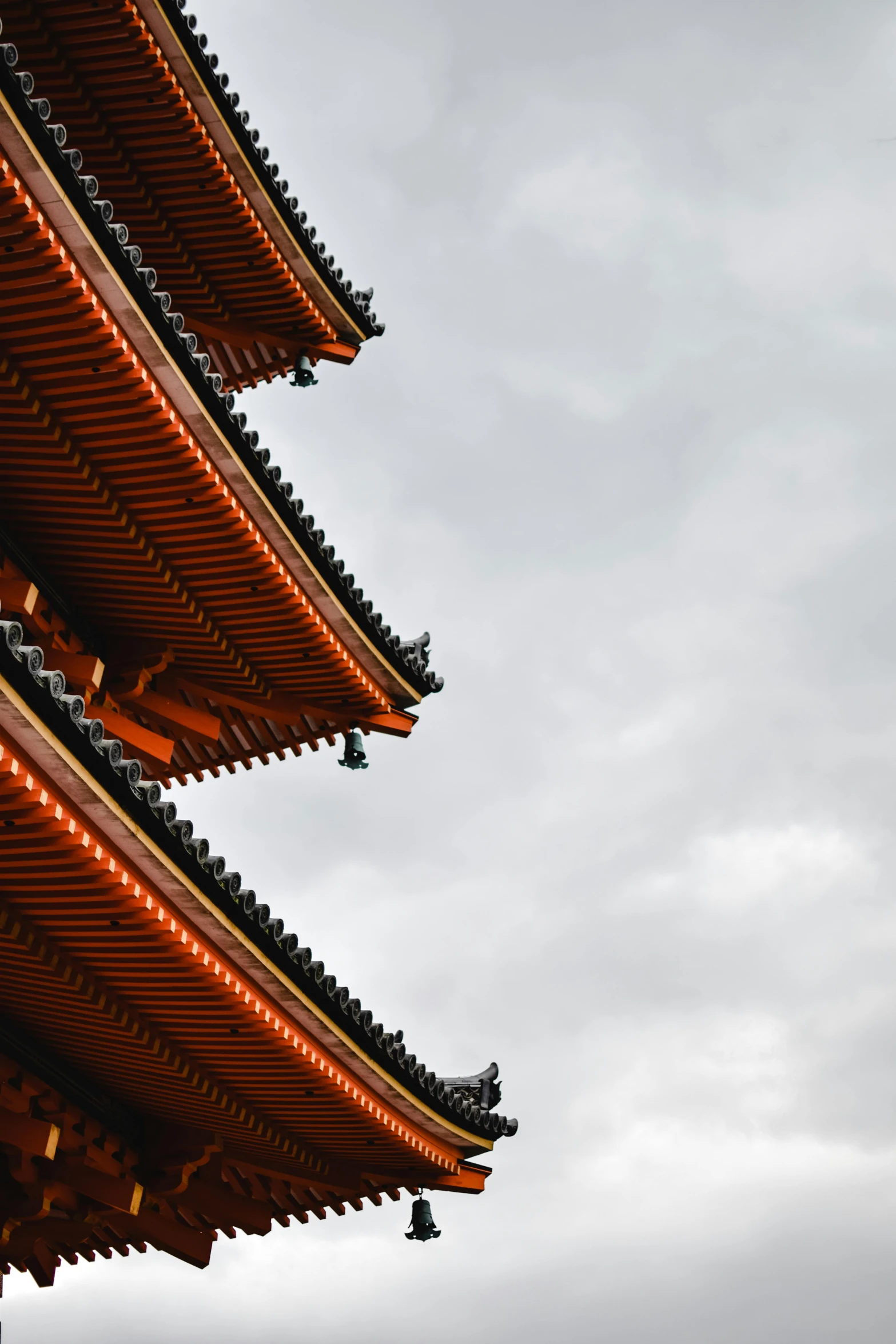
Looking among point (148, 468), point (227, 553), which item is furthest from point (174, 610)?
point (148, 468)

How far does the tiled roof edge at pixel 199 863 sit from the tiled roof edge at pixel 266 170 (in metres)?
7.21

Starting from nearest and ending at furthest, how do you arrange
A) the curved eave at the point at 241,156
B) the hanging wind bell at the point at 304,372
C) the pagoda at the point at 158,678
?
the pagoda at the point at 158,678
the curved eave at the point at 241,156
the hanging wind bell at the point at 304,372

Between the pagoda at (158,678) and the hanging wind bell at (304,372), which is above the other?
the hanging wind bell at (304,372)

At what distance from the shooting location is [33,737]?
8.16 m

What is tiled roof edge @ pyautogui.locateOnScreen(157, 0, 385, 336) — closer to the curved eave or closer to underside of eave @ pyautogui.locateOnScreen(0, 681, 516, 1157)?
the curved eave

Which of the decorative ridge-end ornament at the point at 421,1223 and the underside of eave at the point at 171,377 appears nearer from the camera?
A: the underside of eave at the point at 171,377

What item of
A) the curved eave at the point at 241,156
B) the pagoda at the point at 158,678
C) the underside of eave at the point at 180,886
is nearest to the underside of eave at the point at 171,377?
the pagoda at the point at 158,678

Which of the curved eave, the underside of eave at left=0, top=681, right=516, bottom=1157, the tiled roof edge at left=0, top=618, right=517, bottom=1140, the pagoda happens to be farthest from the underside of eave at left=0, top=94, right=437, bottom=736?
the curved eave

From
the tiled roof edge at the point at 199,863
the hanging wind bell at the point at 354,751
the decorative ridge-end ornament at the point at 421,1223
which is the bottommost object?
the decorative ridge-end ornament at the point at 421,1223

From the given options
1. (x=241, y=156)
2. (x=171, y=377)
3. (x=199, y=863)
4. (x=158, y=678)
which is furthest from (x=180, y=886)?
(x=241, y=156)

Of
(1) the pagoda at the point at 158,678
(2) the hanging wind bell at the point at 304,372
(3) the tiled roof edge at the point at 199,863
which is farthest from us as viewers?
(2) the hanging wind bell at the point at 304,372

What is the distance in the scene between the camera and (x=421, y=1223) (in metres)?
14.1

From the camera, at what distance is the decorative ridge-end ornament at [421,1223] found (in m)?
14.0

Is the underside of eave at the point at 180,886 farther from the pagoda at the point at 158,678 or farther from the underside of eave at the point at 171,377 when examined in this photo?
the underside of eave at the point at 171,377
